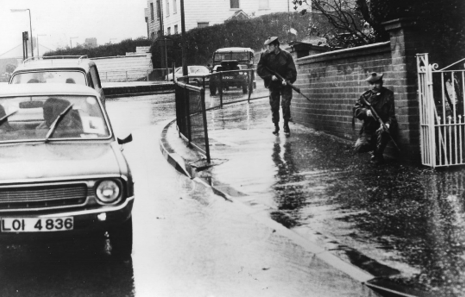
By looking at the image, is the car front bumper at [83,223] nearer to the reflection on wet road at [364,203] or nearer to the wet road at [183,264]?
the wet road at [183,264]

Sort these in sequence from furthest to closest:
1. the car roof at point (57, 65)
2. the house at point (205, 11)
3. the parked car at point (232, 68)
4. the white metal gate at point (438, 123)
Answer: the house at point (205, 11) → the parked car at point (232, 68) → the car roof at point (57, 65) → the white metal gate at point (438, 123)

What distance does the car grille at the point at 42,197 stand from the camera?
552 cm

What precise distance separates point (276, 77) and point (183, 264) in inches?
323

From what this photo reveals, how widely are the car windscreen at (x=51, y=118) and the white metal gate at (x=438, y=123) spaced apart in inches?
178

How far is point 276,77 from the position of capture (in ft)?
44.1

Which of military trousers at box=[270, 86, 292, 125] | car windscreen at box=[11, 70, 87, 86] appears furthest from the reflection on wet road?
car windscreen at box=[11, 70, 87, 86]

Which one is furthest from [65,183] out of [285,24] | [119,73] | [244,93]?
[119,73]

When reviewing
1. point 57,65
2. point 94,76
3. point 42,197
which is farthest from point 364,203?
point 94,76

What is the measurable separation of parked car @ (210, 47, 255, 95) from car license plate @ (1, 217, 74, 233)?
54.7ft

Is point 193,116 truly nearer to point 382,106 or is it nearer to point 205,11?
point 382,106

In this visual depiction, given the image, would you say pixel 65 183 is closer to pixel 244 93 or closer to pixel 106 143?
pixel 106 143

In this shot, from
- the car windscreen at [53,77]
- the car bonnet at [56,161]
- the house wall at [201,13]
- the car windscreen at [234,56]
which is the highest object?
the house wall at [201,13]

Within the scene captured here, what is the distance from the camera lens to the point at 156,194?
9.16 m

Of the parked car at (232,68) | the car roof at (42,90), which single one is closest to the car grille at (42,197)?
the car roof at (42,90)
